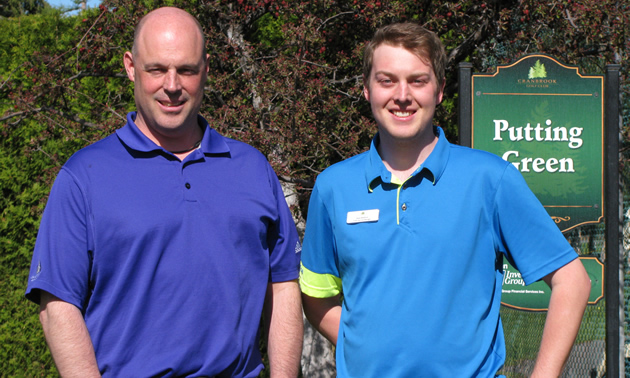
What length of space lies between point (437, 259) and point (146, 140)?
3.73 ft

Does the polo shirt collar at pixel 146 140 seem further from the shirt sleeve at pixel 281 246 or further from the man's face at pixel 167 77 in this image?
the shirt sleeve at pixel 281 246

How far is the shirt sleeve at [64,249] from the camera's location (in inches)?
84.0

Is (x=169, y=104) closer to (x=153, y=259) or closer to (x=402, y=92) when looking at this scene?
(x=153, y=259)

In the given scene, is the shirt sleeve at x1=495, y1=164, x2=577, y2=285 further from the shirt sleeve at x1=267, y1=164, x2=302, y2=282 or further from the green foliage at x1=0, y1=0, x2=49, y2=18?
the green foliage at x1=0, y1=0, x2=49, y2=18

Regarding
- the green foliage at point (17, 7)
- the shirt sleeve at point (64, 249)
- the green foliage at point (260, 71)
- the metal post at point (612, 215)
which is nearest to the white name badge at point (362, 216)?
the shirt sleeve at point (64, 249)

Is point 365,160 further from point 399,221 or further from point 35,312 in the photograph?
point 35,312

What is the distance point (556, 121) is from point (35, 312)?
458 cm

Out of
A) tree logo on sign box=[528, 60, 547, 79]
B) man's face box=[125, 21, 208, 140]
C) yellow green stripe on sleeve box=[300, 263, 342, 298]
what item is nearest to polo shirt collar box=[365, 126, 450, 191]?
yellow green stripe on sleeve box=[300, 263, 342, 298]

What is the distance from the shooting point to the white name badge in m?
2.16

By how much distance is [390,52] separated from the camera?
2219mm

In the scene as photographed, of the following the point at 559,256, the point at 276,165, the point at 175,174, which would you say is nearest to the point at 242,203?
the point at 175,174

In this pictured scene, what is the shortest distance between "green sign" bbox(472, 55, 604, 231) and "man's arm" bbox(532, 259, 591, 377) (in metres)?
2.29

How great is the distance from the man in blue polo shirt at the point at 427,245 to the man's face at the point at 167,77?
0.64 m

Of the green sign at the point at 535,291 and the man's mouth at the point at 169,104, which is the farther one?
the green sign at the point at 535,291
